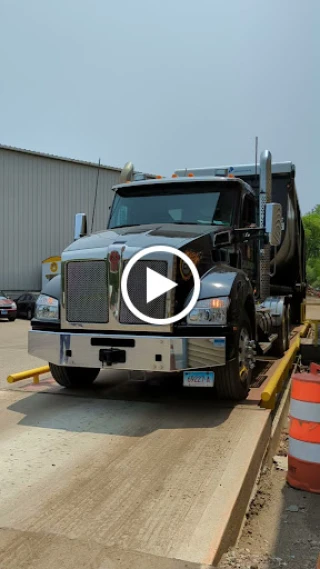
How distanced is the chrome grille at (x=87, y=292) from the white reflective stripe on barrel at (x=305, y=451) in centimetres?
220

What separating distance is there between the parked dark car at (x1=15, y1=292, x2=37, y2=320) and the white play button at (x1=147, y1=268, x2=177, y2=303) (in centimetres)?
1874

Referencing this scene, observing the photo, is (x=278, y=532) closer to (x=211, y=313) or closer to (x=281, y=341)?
(x=211, y=313)

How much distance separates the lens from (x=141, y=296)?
5285 mm

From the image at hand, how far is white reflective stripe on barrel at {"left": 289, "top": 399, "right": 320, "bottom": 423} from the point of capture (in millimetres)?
4082

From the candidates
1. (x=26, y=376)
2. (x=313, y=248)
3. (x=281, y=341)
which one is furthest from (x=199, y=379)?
(x=313, y=248)

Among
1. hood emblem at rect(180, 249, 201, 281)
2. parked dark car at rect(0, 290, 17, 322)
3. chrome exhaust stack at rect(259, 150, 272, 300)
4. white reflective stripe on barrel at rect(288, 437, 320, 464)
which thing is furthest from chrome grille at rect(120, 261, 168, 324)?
parked dark car at rect(0, 290, 17, 322)

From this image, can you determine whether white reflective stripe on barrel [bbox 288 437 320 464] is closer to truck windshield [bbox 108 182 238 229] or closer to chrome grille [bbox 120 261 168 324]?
chrome grille [bbox 120 261 168 324]

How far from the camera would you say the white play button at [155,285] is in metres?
5.21

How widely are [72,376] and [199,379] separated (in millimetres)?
1931

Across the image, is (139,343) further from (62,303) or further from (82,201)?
(82,201)

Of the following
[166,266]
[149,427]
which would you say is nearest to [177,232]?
[166,266]

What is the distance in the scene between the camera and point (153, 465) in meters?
4.16

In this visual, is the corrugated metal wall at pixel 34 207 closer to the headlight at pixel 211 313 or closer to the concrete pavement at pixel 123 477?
the concrete pavement at pixel 123 477

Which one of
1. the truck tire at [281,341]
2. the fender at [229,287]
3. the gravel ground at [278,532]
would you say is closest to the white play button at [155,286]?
the fender at [229,287]
